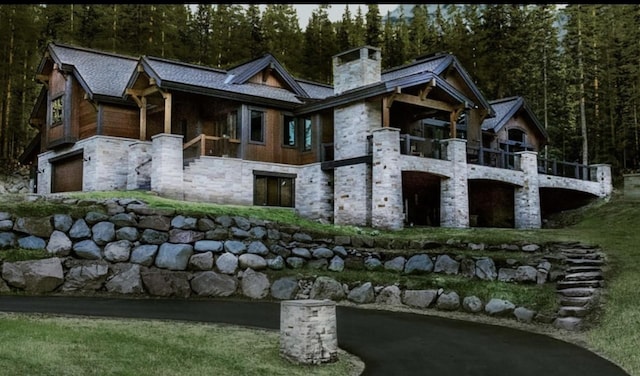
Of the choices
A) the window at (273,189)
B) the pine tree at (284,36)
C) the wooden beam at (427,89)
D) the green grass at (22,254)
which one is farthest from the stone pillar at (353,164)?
the pine tree at (284,36)

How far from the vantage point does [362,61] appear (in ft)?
83.8

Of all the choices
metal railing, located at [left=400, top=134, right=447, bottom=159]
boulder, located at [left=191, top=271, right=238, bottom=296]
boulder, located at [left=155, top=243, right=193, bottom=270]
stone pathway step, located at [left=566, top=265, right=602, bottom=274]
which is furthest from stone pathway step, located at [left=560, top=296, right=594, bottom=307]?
metal railing, located at [left=400, top=134, right=447, bottom=159]

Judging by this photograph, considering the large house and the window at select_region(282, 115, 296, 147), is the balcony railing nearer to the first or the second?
the large house

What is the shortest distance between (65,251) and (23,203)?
7.02 feet

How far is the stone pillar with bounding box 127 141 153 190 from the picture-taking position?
23.1m

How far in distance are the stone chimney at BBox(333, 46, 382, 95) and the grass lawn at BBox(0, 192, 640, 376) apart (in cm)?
741

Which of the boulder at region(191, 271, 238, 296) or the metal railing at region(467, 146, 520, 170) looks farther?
the metal railing at region(467, 146, 520, 170)

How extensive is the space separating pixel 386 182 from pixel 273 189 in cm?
573

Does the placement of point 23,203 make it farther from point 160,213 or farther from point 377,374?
point 377,374

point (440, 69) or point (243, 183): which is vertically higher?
point (440, 69)

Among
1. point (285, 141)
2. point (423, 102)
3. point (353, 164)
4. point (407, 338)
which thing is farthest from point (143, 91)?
point (407, 338)

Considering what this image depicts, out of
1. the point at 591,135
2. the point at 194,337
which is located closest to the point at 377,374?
the point at 194,337

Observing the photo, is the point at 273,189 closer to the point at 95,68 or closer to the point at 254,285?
the point at 254,285

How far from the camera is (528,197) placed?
87.9 feet
